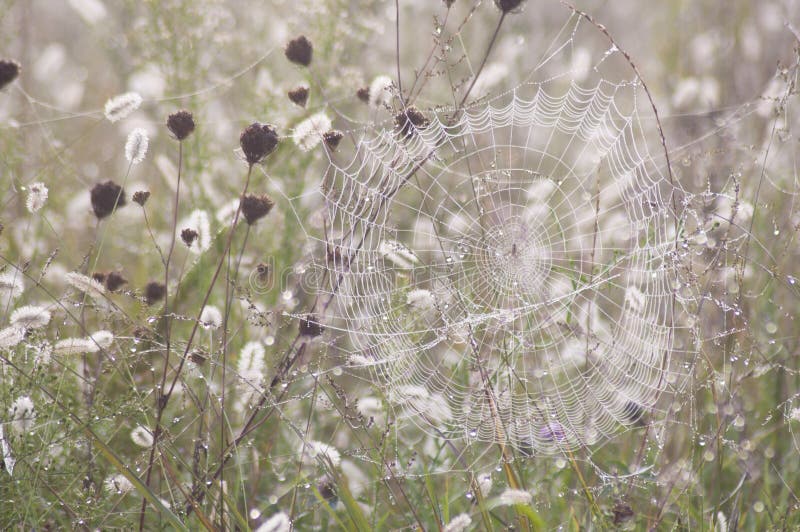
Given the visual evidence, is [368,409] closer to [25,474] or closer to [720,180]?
[25,474]

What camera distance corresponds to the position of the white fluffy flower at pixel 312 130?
7.02 feet

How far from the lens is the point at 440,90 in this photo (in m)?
4.21

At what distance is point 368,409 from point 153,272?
134 cm

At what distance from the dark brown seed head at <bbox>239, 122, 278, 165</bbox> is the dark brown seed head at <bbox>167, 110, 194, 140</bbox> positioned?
0.48 feet

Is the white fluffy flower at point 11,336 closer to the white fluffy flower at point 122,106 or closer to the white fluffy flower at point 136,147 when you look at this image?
the white fluffy flower at point 136,147

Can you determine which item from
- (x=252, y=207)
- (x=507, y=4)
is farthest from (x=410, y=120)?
(x=252, y=207)

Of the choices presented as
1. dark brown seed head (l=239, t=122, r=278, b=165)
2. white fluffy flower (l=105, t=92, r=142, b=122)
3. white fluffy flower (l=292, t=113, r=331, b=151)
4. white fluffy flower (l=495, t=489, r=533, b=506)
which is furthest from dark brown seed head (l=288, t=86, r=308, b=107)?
white fluffy flower (l=495, t=489, r=533, b=506)

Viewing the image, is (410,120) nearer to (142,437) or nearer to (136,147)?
(136,147)

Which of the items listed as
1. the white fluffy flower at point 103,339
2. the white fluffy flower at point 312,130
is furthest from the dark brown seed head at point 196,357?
the white fluffy flower at point 312,130

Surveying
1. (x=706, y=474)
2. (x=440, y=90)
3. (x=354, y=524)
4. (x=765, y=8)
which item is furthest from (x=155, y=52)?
(x=765, y=8)

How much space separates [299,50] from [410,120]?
442mm

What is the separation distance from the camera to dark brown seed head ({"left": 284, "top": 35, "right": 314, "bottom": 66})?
238 cm

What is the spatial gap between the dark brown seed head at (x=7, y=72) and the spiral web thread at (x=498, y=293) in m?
0.83

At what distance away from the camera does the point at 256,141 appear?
6.30ft
